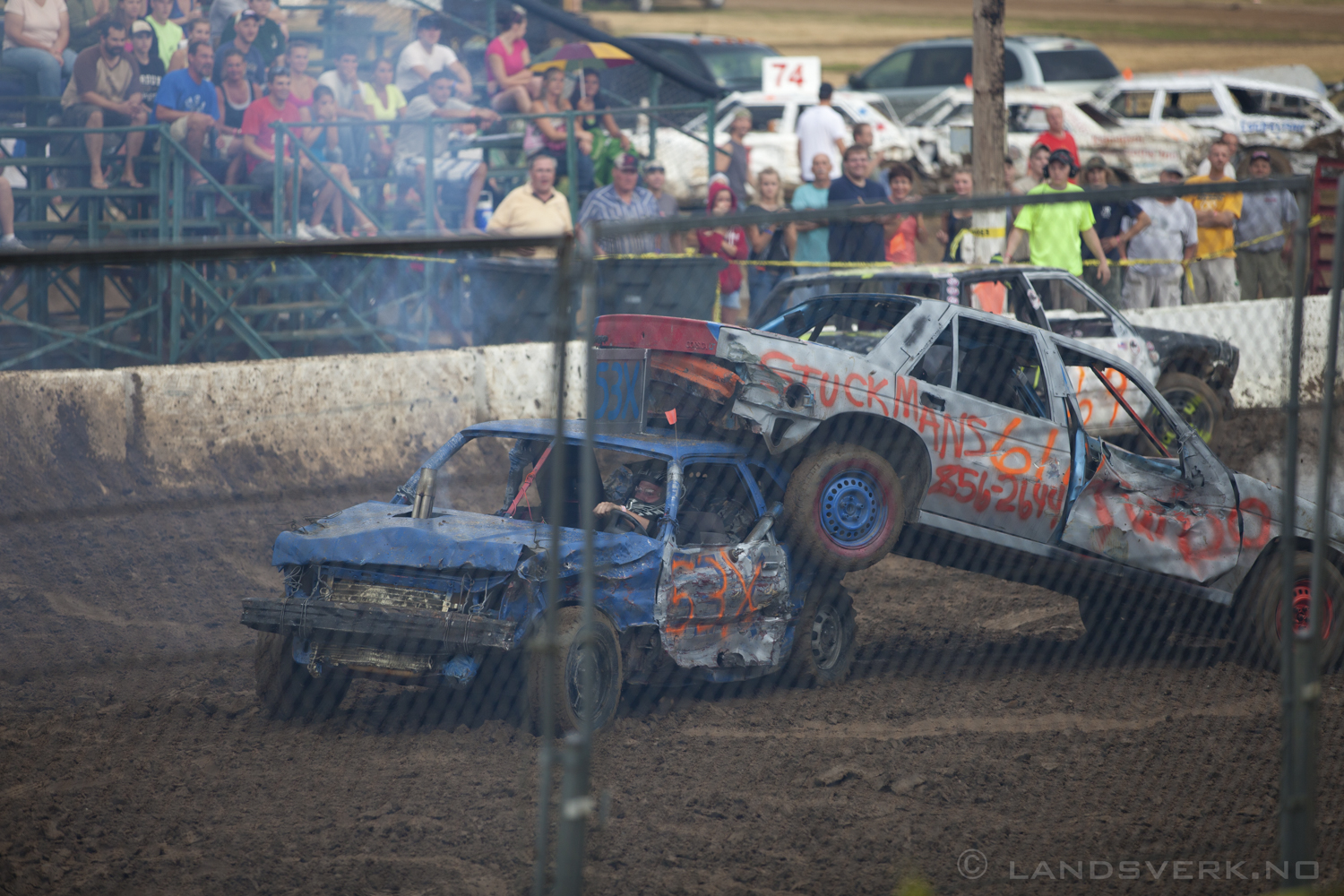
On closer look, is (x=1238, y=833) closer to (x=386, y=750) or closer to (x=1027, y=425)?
(x=1027, y=425)

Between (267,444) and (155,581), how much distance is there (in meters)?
1.66

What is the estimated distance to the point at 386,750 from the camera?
542 cm

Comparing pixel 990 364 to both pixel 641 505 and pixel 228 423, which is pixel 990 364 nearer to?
pixel 641 505

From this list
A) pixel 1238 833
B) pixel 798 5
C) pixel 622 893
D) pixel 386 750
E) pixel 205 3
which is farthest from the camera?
pixel 798 5

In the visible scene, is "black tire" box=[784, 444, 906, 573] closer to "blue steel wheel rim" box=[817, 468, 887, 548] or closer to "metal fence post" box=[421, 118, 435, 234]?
"blue steel wheel rim" box=[817, 468, 887, 548]

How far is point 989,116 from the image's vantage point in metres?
13.1

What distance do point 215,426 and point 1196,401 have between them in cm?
765

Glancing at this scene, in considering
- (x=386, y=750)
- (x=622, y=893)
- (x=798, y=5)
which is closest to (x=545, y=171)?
(x=386, y=750)

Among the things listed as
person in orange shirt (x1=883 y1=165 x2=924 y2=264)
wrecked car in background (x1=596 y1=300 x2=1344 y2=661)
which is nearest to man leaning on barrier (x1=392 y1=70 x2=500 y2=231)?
person in orange shirt (x1=883 y1=165 x2=924 y2=264)

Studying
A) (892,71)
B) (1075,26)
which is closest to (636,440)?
(892,71)

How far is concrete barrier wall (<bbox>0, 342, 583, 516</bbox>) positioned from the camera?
8.50 meters

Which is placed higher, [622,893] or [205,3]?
[205,3]

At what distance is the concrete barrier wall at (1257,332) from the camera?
38.8 ft

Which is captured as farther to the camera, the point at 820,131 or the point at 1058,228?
the point at 820,131
